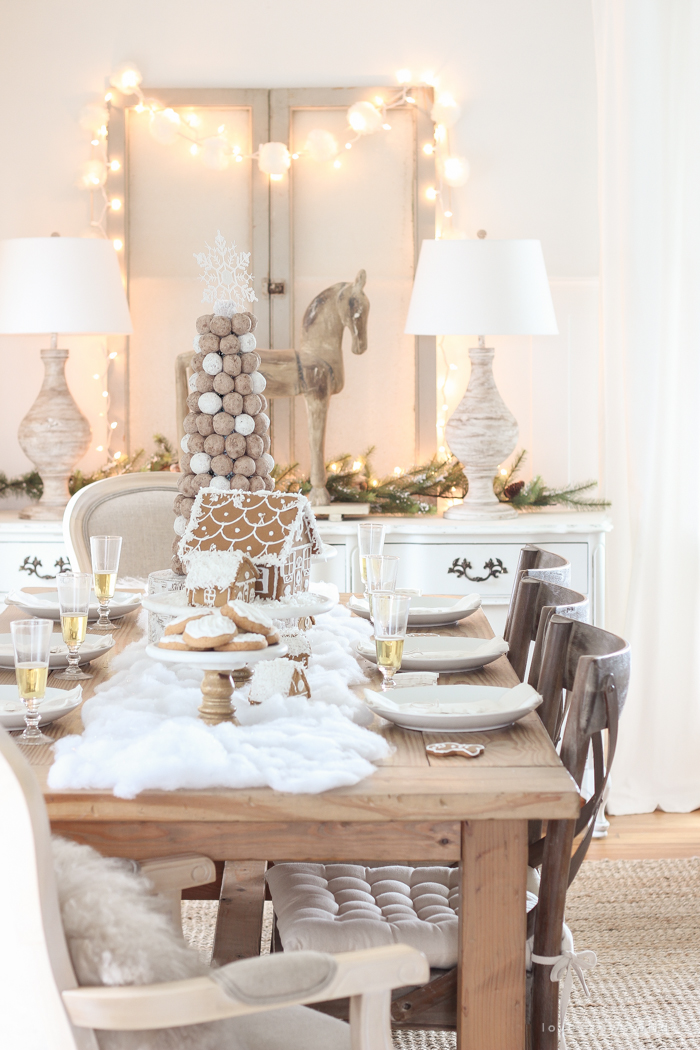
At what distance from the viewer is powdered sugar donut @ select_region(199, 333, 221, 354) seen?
1631mm

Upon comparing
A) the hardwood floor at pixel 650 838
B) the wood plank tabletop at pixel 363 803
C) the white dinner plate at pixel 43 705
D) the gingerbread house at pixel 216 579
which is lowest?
the hardwood floor at pixel 650 838

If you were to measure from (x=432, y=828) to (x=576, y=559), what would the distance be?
6.17ft

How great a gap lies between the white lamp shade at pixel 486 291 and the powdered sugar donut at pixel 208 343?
1397 mm

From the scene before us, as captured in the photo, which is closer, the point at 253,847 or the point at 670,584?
the point at 253,847

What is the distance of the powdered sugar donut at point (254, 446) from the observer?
1660 millimetres

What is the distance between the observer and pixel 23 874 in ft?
2.84

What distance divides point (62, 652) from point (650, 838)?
1886mm

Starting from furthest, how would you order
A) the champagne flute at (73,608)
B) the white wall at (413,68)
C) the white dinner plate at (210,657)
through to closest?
the white wall at (413,68) → the champagne flute at (73,608) → the white dinner plate at (210,657)

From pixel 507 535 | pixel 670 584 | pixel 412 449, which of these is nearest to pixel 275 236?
pixel 412 449

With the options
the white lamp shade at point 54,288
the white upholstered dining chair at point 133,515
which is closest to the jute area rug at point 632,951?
the white upholstered dining chair at point 133,515

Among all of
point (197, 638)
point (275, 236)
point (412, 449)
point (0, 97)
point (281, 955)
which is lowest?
point (281, 955)

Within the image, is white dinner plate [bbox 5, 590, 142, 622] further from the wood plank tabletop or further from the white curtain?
the white curtain

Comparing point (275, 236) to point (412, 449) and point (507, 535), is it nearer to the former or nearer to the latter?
point (412, 449)

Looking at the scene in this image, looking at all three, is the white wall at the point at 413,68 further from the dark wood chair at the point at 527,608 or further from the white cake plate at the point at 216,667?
the white cake plate at the point at 216,667
